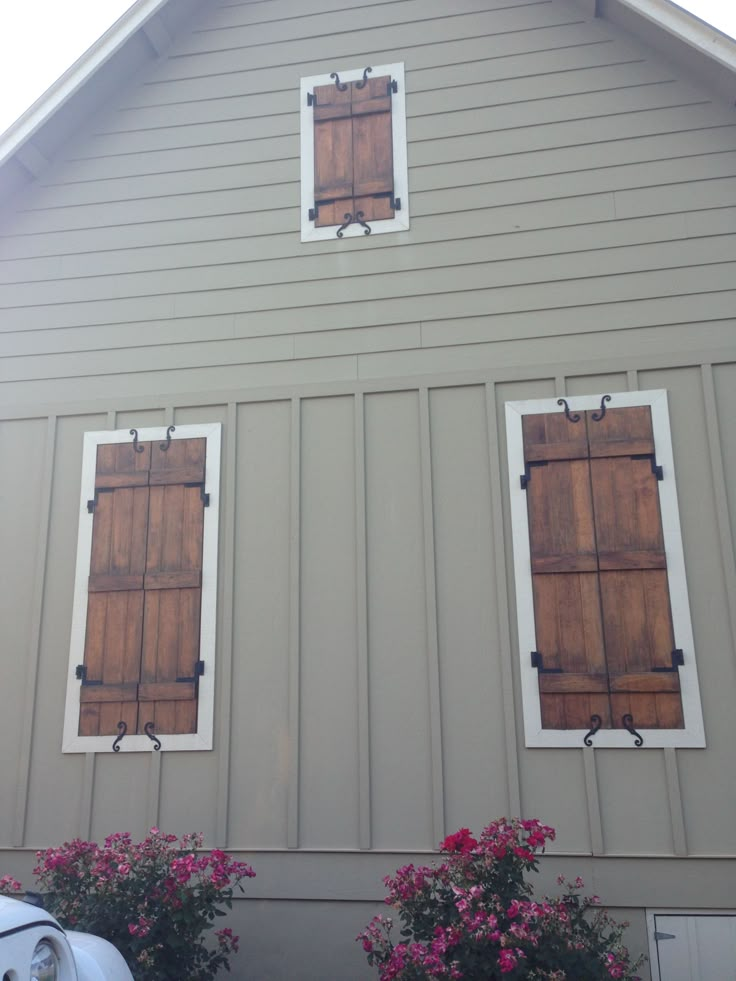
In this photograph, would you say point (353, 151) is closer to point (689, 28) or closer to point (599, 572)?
point (689, 28)

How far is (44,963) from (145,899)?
1.56 meters

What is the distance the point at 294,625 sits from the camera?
5.37 m

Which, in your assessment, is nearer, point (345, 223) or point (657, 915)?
point (657, 915)

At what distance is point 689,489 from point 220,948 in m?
3.56

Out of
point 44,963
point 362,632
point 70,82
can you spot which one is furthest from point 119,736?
point 70,82

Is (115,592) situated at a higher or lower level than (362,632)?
higher

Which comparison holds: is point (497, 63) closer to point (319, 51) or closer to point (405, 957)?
point (319, 51)

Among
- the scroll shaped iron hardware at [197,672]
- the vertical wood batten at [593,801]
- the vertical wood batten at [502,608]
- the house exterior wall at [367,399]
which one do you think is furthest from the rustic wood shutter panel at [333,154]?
the vertical wood batten at [593,801]

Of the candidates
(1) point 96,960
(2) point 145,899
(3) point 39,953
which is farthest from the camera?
(2) point 145,899

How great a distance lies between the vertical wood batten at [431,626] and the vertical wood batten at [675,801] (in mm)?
1170

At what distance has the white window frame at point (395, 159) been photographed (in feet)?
19.6

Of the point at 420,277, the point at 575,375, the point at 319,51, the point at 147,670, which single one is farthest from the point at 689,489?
the point at 319,51

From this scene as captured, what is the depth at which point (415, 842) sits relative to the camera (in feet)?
16.3

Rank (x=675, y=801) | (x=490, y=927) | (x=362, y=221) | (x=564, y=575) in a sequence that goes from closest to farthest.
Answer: (x=490, y=927)
(x=675, y=801)
(x=564, y=575)
(x=362, y=221)
